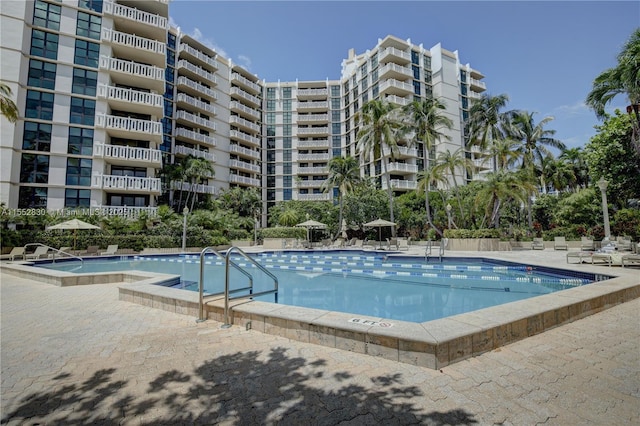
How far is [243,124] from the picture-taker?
4216cm

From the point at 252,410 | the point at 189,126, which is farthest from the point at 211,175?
the point at 252,410

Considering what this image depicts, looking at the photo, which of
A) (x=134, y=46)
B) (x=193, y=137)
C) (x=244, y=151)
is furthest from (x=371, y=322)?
(x=244, y=151)

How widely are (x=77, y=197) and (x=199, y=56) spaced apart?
23.6 m

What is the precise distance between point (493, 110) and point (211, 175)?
1162 inches

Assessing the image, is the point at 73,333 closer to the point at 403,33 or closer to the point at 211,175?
the point at 211,175

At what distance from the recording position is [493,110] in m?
27.2

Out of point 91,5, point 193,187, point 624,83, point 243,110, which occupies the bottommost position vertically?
point 193,187

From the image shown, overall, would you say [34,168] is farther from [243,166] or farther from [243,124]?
[243,124]

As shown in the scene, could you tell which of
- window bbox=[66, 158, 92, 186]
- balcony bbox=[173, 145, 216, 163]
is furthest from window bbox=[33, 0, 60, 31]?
balcony bbox=[173, 145, 216, 163]

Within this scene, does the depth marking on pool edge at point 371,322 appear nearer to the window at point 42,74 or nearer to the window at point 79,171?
the window at point 79,171

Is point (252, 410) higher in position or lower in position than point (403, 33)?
lower

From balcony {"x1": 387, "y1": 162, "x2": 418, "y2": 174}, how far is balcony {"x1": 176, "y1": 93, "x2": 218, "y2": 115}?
77.4 ft

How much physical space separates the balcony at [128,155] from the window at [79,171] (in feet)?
4.32

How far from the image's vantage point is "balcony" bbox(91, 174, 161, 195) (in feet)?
71.7
